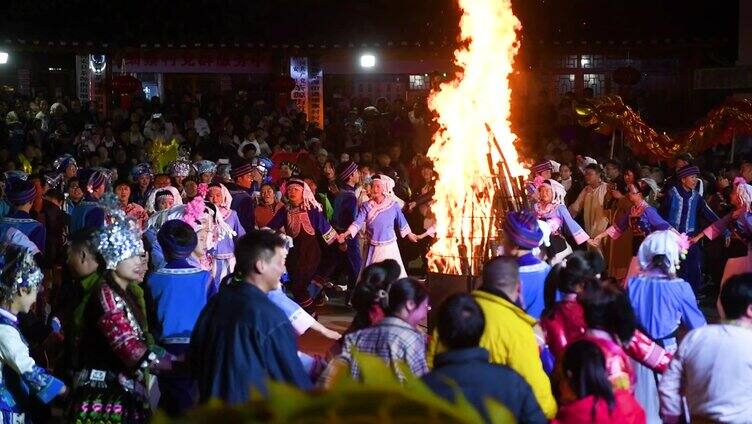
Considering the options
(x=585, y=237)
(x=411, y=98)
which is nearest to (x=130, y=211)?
(x=585, y=237)

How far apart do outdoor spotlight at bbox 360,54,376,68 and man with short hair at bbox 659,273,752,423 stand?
19465 millimetres

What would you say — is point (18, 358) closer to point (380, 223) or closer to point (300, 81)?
point (380, 223)

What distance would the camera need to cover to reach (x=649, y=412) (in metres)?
6.88

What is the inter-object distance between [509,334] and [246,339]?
45.1 inches

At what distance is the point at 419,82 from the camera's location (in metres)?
25.7

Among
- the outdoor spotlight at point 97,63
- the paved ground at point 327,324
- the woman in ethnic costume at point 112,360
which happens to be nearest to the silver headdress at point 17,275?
the woman in ethnic costume at point 112,360

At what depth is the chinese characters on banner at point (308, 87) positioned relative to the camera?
78.3ft

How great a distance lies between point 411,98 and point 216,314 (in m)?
21.1

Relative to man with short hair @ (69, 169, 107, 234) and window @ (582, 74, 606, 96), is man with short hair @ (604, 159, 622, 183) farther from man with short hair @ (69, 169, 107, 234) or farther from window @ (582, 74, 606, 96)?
window @ (582, 74, 606, 96)

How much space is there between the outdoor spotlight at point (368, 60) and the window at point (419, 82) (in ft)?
5.34

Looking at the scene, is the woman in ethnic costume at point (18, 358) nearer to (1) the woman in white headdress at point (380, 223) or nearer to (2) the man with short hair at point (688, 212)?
(1) the woman in white headdress at point (380, 223)

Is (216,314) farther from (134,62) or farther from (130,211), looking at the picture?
(134,62)

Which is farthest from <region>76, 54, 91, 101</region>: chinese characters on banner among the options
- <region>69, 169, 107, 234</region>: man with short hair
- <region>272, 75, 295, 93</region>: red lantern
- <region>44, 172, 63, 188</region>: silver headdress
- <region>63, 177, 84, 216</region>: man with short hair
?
<region>69, 169, 107, 234</region>: man with short hair

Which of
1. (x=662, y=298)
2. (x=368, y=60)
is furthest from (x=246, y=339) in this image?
(x=368, y=60)
